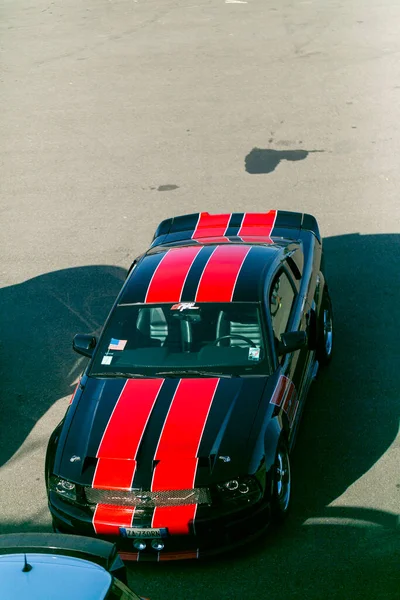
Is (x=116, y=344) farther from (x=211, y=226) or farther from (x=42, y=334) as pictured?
(x=42, y=334)

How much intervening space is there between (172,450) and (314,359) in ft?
8.33

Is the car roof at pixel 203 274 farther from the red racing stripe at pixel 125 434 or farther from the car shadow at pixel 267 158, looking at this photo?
the car shadow at pixel 267 158

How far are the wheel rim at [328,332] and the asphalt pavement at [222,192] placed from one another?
0.59 feet

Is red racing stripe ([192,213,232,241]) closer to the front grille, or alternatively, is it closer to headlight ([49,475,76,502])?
headlight ([49,475,76,502])

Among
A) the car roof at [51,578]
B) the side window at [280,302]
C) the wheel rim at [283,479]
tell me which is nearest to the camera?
the car roof at [51,578]

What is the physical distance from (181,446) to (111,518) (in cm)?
69

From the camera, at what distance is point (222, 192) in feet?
44.0

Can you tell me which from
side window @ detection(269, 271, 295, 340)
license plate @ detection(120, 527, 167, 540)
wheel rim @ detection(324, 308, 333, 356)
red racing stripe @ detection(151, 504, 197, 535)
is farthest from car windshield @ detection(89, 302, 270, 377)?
wheel rim @ detection(324, 308, 333, 356)

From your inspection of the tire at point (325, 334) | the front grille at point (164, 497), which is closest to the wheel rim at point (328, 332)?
the tire at point (325, 334)

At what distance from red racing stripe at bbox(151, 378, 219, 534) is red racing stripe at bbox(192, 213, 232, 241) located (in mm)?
2513

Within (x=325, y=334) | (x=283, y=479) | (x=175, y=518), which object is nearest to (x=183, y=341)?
(x=283, y=479)

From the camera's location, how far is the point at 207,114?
1666cm

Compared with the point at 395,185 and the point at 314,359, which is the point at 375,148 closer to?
the point at 395,185

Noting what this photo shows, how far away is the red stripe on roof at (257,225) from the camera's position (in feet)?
30.5
